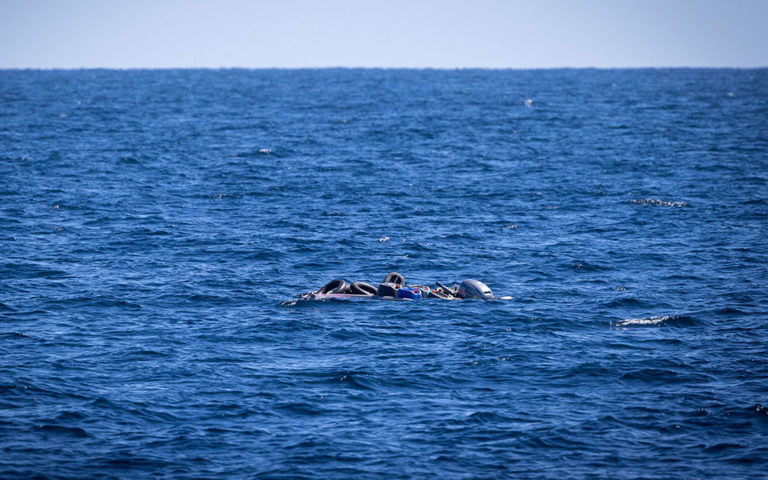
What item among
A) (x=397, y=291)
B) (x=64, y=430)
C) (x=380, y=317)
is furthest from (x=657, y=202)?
(x=64, y=430)

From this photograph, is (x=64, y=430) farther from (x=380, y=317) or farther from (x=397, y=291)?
(x=397, y=291)

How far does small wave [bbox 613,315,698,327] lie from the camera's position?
33250 millimetres

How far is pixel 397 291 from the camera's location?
37188 millimetres

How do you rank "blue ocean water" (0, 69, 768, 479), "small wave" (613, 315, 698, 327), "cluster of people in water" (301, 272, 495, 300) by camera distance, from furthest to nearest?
1. "cluster of people in water" (301, 272, 495, 300)
2. "small wave" (613, 315, 698, 327)
3. "blue ocean water" (0, 69, 768, 479)

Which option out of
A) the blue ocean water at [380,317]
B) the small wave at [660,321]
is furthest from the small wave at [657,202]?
the small wave at [660,321]

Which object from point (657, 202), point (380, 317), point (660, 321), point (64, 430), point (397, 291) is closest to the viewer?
point (64, 430)

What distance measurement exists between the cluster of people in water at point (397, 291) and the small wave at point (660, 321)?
20.0 ft

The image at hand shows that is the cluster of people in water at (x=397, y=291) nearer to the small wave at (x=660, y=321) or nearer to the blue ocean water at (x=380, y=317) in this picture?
the blue ocean water at (x=380, y=317)

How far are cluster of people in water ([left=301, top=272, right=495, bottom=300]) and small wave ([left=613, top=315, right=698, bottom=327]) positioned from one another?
6.08 metres

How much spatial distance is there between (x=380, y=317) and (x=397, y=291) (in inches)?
112

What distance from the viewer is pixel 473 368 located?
28641 mm

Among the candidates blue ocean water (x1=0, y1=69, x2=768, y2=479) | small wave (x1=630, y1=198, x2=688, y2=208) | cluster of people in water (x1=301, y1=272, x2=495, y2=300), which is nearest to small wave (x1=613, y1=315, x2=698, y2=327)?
blue ocean water (x1=0, y1=69, x2=768, y2=479)

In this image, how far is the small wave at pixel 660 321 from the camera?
33.2 meters

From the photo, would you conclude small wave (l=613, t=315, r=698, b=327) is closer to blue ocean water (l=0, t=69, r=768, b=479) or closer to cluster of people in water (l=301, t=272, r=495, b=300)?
blue ocean water (l=0, t=69, r=768, b=479)
